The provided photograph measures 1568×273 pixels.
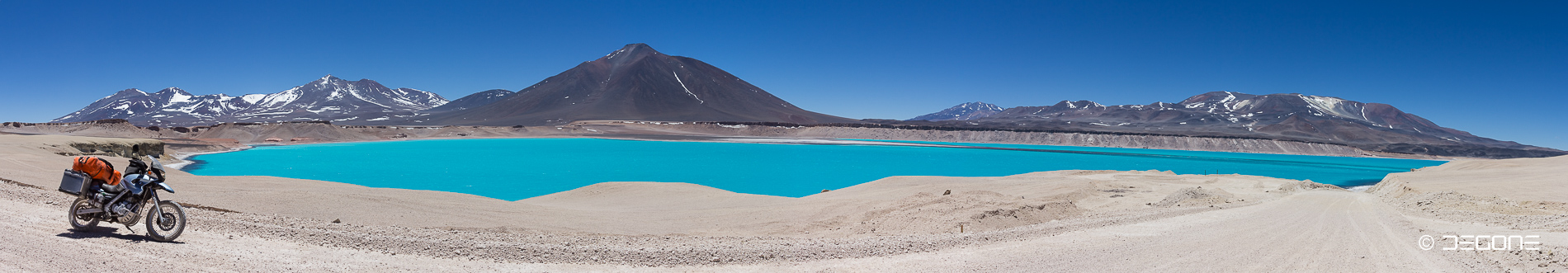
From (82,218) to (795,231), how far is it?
26.7ft

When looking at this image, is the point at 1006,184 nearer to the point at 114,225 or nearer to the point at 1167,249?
the point at 1167,249

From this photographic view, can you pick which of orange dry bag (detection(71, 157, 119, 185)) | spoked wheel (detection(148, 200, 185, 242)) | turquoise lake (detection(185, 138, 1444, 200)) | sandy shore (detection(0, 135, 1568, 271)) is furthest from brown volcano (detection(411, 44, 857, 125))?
spoked wheel (detection(148, 200, 185, 242))

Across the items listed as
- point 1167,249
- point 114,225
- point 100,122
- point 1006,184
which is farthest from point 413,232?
point 100,122

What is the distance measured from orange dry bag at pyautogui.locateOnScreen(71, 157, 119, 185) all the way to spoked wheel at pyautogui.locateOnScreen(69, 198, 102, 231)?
24cm

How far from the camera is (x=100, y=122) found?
6900 cm

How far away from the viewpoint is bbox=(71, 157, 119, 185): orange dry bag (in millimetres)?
6270

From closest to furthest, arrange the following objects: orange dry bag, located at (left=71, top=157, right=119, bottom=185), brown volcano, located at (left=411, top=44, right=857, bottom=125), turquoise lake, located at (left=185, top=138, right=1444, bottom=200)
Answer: orange dry bag, located at (left=71, top=157, right=119, bottom=185), turquoise lake, located at (left=185, top=138, right=1444, bottom=200), brown volcano, located at (left=411, top=44, right=857, bottom=125)

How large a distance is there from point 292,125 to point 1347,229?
264 feet

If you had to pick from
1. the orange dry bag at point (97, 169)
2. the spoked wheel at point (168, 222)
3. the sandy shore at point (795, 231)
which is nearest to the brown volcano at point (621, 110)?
the sandy shore at point (795, 231)

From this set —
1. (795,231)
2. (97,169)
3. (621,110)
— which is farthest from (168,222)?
(621,110)

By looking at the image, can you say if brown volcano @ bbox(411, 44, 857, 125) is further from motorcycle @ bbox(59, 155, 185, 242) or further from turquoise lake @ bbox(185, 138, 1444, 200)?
motorcycle @ bbox(59, 155, 185, 242)

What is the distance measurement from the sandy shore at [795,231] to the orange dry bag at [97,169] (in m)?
0.46

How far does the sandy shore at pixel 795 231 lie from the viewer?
20.8 feet

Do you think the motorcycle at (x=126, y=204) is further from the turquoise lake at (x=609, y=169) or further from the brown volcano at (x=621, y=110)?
the brown volcano at (x=621, y=110)
